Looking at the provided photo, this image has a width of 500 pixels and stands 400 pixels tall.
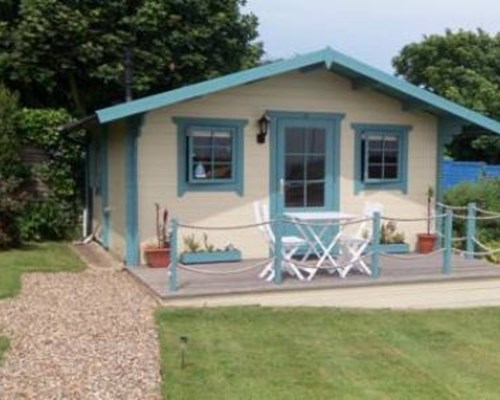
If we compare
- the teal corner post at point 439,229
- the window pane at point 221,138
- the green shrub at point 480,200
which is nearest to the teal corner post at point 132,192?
the window pane at point 221,138

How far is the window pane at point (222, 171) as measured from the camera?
32.8 ft

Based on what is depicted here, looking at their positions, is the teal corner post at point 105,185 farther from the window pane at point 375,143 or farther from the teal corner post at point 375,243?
the teal corner post at point 375,243

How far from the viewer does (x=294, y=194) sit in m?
10.4

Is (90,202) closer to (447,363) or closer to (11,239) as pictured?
(11,239)

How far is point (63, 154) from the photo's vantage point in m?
13.9

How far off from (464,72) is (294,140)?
57.6ft

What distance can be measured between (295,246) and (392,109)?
3391 mm

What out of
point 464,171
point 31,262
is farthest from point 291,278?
point 464,171

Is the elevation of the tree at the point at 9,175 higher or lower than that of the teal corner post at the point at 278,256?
higher

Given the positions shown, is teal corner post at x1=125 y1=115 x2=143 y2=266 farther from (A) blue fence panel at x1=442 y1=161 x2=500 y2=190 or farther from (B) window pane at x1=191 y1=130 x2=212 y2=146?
(A) blue fence panel at x1=442 y1=161 x2=500 y2=190

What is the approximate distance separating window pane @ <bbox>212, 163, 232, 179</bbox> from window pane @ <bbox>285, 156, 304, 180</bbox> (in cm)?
84

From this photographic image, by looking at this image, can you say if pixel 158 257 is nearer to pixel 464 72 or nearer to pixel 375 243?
pixel 375 243

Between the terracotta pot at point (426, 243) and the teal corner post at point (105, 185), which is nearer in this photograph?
the terracotta pot at point (426, 243)

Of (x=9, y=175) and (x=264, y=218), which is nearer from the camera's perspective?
(x=264, y=218)
